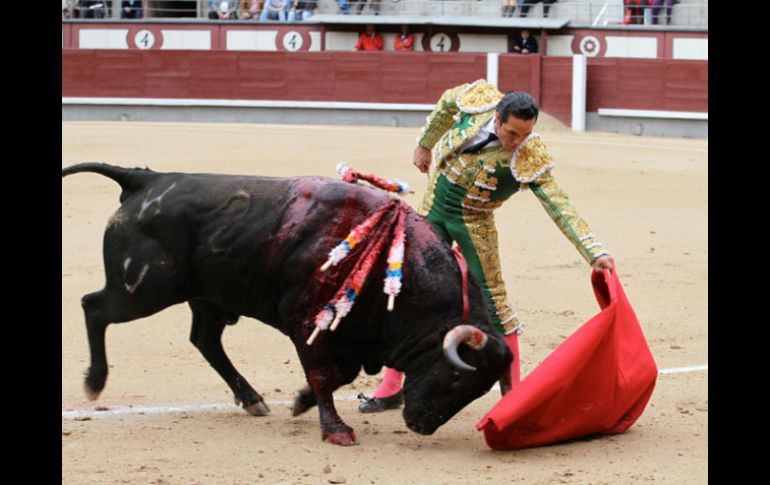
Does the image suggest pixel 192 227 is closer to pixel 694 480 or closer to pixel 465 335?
pixel 465 335

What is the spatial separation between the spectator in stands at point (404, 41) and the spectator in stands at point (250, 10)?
2.25 meters

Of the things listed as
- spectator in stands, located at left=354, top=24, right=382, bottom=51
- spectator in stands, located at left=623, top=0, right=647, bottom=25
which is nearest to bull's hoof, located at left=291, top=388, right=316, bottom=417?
spectator in stands, located at left=354, top=24, right=382, bottom=51

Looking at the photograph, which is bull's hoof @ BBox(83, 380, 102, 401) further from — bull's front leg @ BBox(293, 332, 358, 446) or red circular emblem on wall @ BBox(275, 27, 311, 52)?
red circular emblem on wall @ BBox(275, 27, 311, 52)

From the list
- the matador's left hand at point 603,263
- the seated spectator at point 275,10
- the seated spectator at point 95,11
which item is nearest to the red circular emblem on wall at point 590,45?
the seated spectator at point 275,10

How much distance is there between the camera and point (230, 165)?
38.7ft

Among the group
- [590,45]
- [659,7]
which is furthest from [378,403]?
[659,7]

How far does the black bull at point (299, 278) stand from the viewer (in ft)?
12.8

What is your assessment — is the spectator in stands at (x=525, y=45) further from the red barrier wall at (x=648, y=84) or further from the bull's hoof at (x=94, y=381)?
the bull's hoof at (x=94, y=381)

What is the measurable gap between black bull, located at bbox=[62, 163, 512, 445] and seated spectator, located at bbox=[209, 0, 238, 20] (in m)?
14.9

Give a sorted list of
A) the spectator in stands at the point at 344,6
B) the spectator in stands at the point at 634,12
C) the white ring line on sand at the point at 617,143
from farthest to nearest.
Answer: the spectator in stands at the point at 344,6, the spectator in stands at the point at 634,12, the white ring line on sand at the point at 617,143

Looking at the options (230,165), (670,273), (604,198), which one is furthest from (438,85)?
(670,273)

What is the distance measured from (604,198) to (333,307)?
21.6ft

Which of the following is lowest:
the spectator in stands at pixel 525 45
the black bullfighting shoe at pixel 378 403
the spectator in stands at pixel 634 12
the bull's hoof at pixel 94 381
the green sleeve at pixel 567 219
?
the black bullfighting shoe at pixel 378 403

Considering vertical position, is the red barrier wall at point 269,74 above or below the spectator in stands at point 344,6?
below
